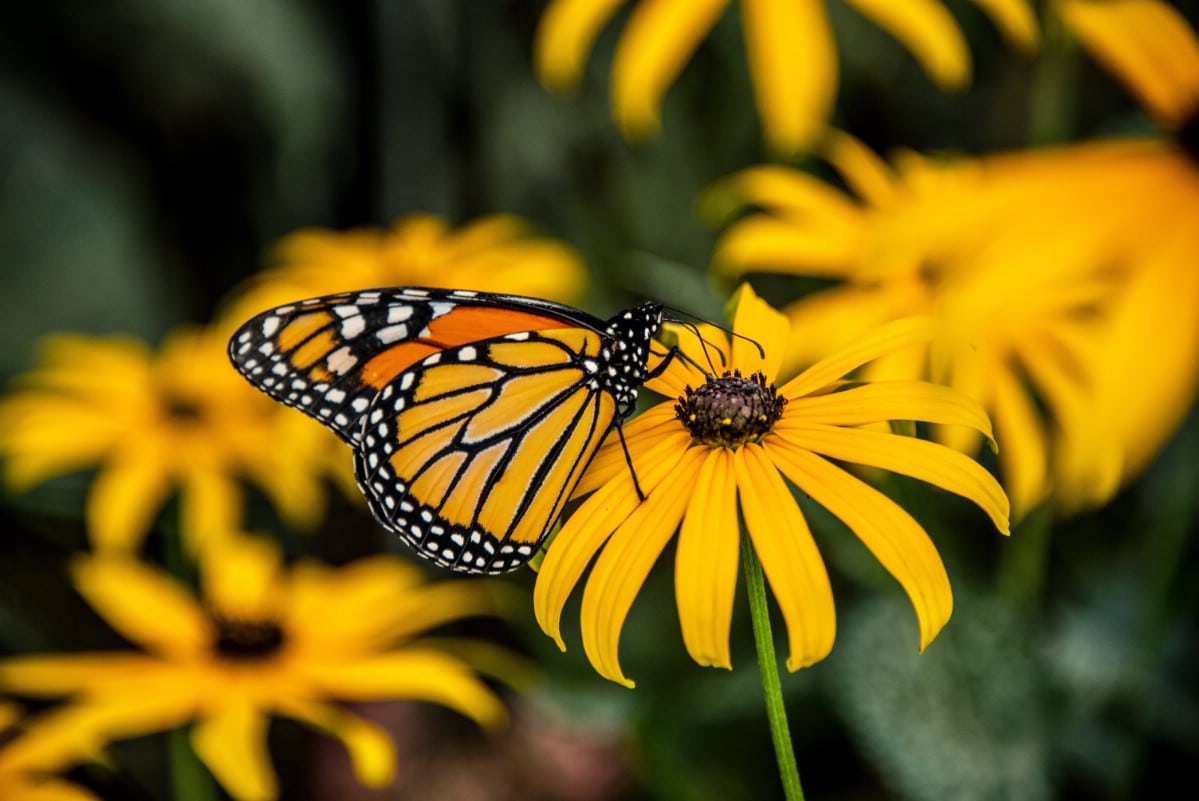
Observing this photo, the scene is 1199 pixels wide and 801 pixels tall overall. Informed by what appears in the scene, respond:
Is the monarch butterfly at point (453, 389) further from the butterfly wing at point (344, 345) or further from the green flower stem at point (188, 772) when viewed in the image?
the green flower stem at point (188, 772)

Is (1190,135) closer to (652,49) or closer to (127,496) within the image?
(652,49)

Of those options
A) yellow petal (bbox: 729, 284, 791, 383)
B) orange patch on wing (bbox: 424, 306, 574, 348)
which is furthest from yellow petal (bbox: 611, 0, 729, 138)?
yellow petal (bbox: 729, 284, 791, 383)

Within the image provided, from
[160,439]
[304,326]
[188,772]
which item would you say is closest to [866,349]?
[304,326]

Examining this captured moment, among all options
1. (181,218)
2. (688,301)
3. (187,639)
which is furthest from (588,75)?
(187,639)

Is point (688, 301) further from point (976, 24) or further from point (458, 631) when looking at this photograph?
point (458, 631)

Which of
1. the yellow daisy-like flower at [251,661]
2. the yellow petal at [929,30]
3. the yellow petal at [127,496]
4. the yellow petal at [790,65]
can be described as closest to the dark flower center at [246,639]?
the yellow daisy-like flower at [251,661]

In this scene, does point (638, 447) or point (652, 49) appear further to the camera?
point (652, 49)
